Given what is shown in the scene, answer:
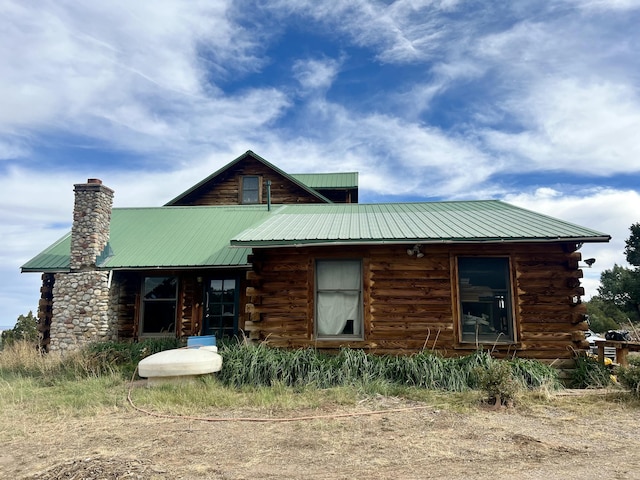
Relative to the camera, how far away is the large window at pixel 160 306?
43.1ft

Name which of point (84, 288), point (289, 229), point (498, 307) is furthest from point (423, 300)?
point (84, 288)

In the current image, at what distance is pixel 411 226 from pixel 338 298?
102 inches

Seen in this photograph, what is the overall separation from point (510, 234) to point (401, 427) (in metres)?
5.11

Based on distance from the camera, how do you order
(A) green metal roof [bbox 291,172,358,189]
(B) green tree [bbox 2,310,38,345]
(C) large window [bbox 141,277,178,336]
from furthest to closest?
1. (A) green metal roof [bbox 291,172,358,189]
2. (B) green tree [bbox 2,310,38,345]
3. (C) large window [bbox 141,277,178,336]

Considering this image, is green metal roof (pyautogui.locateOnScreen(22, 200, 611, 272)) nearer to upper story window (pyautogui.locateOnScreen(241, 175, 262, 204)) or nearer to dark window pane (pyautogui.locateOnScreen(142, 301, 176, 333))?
dark window pane (pyautogui.locateOnScreen(142, 301, 176, 333))

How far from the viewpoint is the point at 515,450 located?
528 cm

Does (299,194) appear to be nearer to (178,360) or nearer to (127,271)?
(127,271)

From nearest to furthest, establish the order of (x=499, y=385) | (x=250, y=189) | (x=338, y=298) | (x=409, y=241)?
(x=499, y=385) → (x=409, y=241) → (x=338, y=298) → (x=250, y=189)

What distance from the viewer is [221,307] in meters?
13.0

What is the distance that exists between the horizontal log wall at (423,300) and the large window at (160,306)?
14.3 ft

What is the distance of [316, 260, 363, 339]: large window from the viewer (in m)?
9.89

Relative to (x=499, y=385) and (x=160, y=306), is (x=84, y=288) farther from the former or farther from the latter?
(x=499, y=385)

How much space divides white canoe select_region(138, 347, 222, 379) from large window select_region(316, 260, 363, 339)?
2494 mm

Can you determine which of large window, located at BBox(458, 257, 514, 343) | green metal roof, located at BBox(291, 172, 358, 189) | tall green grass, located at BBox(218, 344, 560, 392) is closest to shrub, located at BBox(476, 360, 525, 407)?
tall green grass, located at BBox(218, 344, 560, 392)
